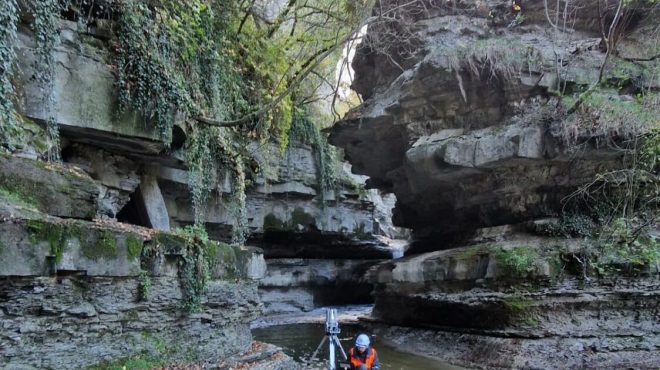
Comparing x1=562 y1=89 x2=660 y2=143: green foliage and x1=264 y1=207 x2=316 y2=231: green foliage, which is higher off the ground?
x1=562 y1=89 x2=660 y2=143: green foliage

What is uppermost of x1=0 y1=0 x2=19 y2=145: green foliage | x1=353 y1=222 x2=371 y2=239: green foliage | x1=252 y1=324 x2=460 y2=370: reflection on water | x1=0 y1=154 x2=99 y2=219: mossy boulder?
x1=0 y1=0 x2=19 y2=145: green foliage

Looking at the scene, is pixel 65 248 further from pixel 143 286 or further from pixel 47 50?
pixel 47 50

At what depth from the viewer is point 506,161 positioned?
1093 cm

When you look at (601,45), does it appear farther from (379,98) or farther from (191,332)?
(191,332)

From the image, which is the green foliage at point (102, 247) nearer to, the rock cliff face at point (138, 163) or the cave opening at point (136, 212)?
the rock cliff face at point (138, 163)

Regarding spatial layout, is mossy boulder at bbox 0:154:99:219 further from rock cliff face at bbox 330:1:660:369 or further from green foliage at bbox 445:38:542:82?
green foliage at bbox 445:38:542:82

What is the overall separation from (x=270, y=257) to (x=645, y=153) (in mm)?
14416

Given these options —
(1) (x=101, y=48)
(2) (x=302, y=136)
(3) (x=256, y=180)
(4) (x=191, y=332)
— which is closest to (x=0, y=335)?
(4) (x=191, y=332)

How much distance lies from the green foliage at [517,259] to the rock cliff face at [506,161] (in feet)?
0.09

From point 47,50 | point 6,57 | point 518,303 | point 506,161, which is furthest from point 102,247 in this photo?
point 506,161

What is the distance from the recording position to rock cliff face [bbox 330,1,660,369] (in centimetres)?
883

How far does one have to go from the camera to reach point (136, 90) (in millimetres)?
7547

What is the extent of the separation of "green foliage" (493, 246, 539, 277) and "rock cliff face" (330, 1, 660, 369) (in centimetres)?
3

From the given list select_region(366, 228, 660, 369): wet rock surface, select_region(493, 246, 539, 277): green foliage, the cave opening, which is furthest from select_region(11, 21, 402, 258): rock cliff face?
select_region(493, 246, 539, 277): green foliage
